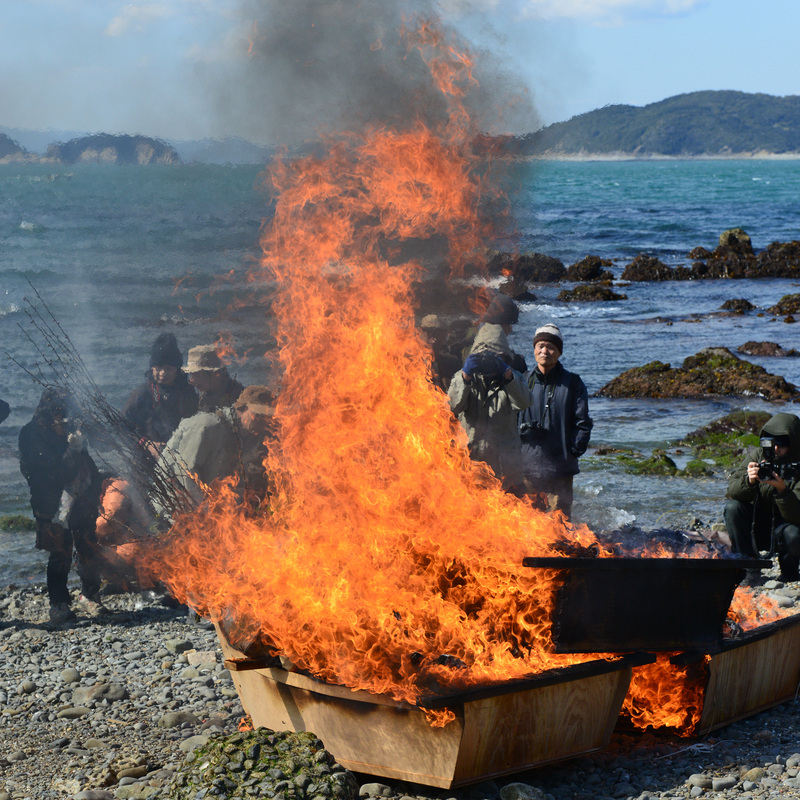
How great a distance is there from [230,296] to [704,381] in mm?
19957

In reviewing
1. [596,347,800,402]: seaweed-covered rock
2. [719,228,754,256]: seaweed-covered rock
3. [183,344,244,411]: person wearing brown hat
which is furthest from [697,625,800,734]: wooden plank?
[719,228,754,256]: seaweed-covered rock

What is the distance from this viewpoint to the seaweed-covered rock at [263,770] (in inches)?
168

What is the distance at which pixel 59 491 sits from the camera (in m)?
8.32

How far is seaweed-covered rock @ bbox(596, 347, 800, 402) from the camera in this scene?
1808cm

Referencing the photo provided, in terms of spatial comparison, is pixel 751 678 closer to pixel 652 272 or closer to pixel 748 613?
pixel 748 613

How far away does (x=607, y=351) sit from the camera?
24578 millimetres

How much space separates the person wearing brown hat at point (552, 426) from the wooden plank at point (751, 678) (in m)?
1.98

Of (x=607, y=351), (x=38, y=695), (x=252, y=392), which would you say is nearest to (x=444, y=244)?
(x=607, y=351)

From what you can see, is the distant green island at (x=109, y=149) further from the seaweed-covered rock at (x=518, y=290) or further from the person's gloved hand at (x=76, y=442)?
the seaweed-covered rock at (x=518, y=290)

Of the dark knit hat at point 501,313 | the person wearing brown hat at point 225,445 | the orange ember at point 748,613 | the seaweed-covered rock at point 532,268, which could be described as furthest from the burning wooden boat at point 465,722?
the seaweed-covered rock at point 532,268

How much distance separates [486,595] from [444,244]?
15928mm

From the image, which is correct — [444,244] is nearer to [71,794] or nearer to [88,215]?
[71,794]

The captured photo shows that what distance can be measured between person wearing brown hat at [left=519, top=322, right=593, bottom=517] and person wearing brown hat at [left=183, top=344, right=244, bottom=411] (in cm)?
274

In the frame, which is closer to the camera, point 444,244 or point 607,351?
point 444,244
